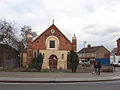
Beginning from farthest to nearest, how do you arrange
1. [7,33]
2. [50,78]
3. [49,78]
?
1. [7,33]
2. [50,78]
3. [49,78]

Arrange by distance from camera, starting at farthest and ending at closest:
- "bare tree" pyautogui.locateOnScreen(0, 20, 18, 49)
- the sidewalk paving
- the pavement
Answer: "bare tree" pyautogui.locateOnScreen(0, 20, 18, 49) → the sidewalk paving → the pavement

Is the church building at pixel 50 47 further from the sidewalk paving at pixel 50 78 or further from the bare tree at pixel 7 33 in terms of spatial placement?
the sidewalk paving at pixel 50 78

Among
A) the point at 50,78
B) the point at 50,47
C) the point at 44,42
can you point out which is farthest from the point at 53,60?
the point at 50,78

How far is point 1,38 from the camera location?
54.8 m

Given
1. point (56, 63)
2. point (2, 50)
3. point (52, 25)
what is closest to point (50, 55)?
point (56, 63)

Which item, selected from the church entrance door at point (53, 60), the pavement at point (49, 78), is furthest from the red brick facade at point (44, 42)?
the pavement at point (49, 78)

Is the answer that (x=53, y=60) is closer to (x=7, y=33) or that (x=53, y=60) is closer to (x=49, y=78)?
(x=7, y=33)

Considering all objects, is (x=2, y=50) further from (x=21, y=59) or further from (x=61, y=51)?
(x=61, y=51)

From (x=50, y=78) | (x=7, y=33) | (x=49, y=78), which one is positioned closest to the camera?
(x=49, y=78)

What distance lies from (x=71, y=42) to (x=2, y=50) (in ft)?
48.0

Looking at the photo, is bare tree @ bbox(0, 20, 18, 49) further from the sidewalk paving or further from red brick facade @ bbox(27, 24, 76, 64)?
the sidewalk paving

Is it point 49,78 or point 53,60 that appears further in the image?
point 53,60

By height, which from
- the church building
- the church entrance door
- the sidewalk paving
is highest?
the church building

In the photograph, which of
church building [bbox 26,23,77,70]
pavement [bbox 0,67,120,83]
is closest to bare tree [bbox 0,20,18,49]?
church building [bbox 26,23,77,70]
